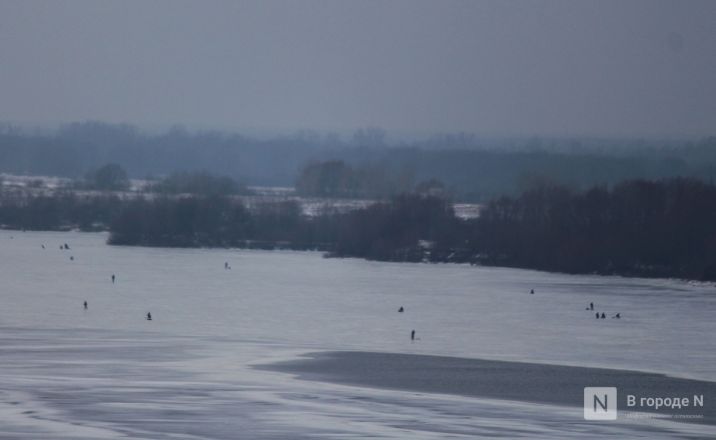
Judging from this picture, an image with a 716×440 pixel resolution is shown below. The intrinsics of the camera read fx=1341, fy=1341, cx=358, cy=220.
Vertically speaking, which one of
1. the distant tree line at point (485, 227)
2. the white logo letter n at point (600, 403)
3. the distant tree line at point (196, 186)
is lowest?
the white logo letter n at point (600, 403)

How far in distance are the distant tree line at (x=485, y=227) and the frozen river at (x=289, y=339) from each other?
336 centimetres

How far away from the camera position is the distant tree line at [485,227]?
51969mm

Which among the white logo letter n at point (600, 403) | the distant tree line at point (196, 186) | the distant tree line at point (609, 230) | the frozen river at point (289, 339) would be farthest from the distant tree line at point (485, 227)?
the white logo letter n at point (600, 403)

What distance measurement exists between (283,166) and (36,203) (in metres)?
69.9

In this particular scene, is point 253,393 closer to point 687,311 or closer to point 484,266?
point 687,311

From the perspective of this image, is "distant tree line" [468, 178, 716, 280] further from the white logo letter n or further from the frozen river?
the white logo letter n

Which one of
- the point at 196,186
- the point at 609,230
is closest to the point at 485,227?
the point at 609,230

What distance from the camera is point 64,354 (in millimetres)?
22609

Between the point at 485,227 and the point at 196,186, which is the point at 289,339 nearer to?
the point at 485,227

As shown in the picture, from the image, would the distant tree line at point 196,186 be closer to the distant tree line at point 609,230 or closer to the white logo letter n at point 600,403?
the distant tree line at point 609,230

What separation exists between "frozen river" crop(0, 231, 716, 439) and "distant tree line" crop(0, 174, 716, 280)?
132 inches

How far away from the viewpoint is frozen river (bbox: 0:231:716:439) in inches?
651

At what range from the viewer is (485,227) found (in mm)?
58281

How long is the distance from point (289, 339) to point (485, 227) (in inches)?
1289
